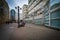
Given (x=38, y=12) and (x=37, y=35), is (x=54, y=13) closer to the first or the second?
(x=37, y=35)

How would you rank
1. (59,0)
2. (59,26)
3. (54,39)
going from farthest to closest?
(59,26) < (59,0) < (54,39)

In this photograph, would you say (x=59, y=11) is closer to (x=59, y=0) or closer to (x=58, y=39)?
(x=59, y=0)

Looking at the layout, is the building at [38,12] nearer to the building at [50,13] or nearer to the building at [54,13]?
the building at [50,13]

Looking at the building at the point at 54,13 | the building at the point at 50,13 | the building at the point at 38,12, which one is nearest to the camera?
the building at the point at 54,13

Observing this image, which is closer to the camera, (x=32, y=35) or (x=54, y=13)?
(x=32, y=35)

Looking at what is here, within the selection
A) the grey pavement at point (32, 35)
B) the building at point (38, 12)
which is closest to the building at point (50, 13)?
the building at point (38, 12)

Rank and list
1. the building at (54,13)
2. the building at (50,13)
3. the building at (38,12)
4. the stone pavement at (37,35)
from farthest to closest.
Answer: the building at (38,12), the building at (50,13), the building at (54,13), the stone pavement at (37,35)

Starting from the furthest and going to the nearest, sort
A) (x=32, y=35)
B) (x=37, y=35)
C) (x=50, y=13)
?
(x=50, y=13) < (x=32, y=35) < (x=37, y=35)

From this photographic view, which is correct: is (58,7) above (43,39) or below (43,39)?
above

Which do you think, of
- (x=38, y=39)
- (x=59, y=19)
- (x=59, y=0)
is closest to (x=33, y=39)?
(x=38, y=39)

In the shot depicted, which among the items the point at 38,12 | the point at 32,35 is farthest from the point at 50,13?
the point at 38,12

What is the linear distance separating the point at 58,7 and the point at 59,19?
2.08ft

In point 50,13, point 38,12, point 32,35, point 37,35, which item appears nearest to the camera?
point 37,35

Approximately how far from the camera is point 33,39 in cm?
360
